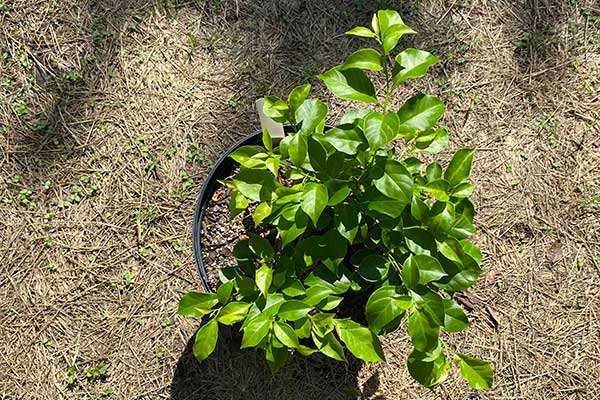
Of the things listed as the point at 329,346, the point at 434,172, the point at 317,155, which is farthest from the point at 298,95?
the point at 329,346

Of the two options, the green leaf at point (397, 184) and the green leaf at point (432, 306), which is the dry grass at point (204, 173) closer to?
the green leaf at point (432, 306)

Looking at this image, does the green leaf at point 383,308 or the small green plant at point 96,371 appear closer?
the green leaf at point 383,308

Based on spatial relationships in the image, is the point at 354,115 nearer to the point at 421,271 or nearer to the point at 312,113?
the point at 312,113

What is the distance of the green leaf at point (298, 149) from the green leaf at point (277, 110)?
4.8 inches

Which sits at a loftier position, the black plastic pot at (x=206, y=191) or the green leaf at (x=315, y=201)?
the green leaf at (x=315, y=201)

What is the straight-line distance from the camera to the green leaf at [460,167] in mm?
1428

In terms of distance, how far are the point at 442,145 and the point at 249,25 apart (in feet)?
3.35

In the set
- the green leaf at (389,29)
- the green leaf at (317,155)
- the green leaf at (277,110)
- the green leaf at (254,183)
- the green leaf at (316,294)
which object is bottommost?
the green leaf at (316,294)

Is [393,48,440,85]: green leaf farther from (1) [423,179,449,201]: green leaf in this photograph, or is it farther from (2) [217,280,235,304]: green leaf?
(2) [217,280,235,304]: green leaf

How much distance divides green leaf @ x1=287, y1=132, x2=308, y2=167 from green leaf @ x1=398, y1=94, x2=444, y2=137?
0.72ft

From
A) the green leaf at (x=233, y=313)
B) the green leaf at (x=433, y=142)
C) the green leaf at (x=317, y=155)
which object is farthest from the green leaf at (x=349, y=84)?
the green leaf at (x=233, y=313)

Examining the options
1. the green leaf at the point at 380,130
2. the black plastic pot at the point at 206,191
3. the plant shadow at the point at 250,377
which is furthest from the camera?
the plant shadow at the point at 250,377

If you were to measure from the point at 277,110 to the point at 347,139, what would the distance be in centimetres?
25

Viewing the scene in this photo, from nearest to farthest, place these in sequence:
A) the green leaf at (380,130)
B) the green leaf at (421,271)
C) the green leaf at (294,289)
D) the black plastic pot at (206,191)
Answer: the green leaf at (380,130) < the green leaf at (421,271) < the green leaf at (294,289) < the black plastic pot at (206,191)
